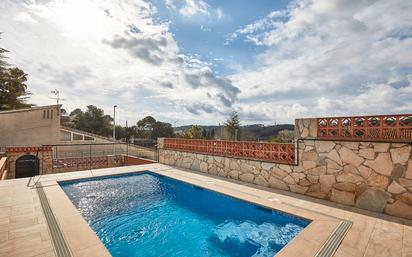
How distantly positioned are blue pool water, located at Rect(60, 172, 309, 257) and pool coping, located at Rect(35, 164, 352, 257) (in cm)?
28

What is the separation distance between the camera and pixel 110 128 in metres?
37.5

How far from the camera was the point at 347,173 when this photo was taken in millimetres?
5629

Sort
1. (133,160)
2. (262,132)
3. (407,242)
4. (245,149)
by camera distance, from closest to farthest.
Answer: (407,242) < (245,149) < (133,160) < (262,132)

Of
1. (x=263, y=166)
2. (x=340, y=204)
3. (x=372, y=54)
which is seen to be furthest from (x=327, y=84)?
(x=340, y=204)

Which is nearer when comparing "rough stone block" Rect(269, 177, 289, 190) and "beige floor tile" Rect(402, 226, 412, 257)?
"beige floor tile" Rect(402, 226, 412, 257)

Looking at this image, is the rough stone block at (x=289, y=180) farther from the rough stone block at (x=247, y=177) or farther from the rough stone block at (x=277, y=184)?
the rough stone block at (x=247, y=177)

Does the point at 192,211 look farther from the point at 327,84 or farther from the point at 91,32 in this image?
the point at 327,84

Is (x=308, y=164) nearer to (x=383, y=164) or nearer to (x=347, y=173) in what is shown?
(x=347, y=173)

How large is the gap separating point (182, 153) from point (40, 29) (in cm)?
772

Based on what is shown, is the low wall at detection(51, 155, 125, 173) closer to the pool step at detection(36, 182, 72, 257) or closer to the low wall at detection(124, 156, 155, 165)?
the low wall at detection(124, 156, 155, 165)

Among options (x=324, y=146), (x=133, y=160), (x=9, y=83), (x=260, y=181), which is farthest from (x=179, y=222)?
(x=9, y=83)

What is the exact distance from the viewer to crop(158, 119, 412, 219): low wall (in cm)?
485

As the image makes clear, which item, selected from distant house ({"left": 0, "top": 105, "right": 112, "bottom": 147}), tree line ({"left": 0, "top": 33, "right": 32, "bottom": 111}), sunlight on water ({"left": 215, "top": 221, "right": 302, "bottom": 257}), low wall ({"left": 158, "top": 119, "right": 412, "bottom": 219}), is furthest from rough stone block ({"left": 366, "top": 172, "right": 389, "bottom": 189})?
tree line ({"left": 0, "top": 33, "right": 32, "bottom": 111})

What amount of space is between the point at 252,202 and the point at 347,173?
2.68m
